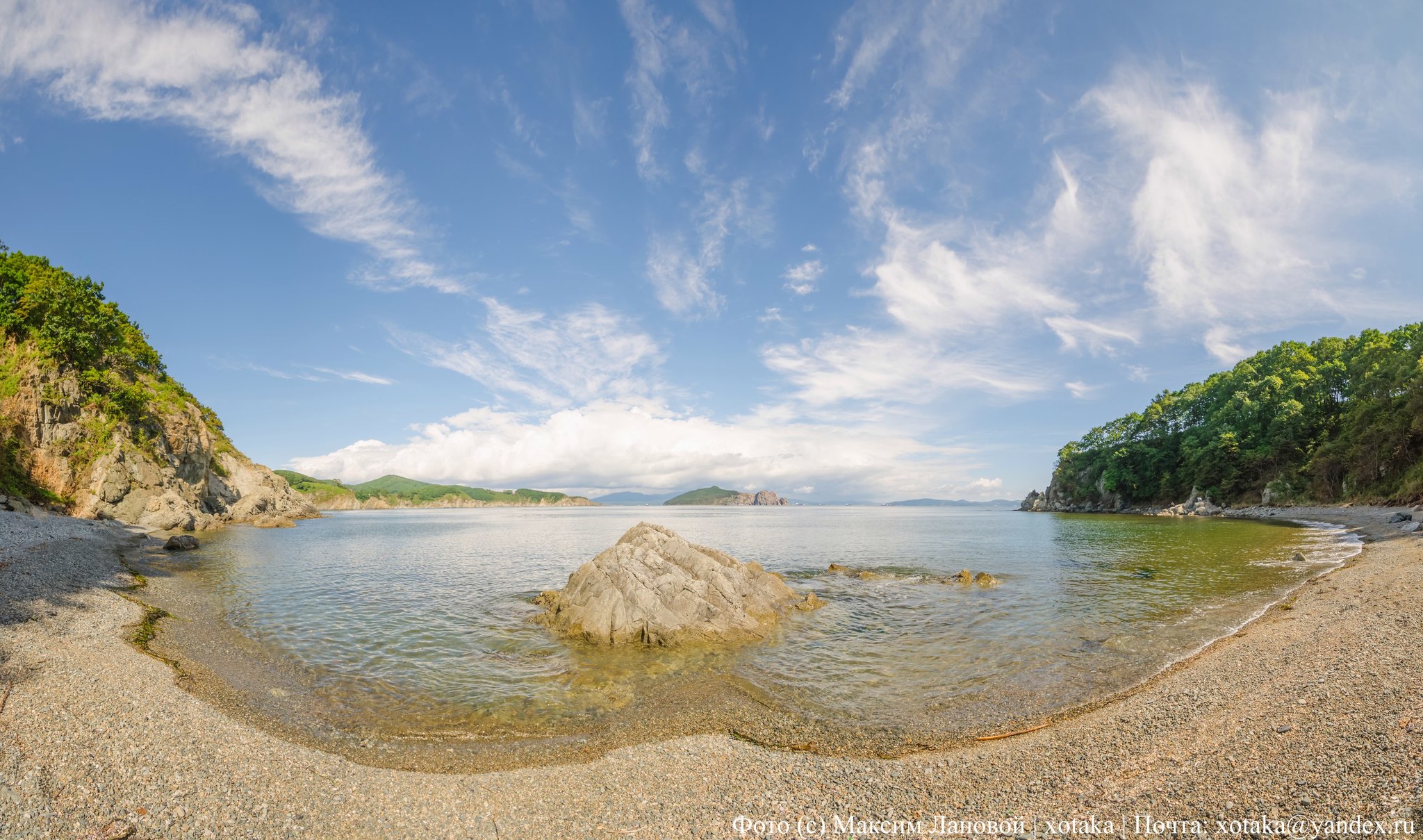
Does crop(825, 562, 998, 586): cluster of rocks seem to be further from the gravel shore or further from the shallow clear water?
the gravel shore

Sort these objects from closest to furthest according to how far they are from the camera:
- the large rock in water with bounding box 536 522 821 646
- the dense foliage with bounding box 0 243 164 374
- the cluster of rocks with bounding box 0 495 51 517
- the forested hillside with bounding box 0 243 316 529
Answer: the large rock in water with bounding box 536 522 821 646
the cluster of rocks with bounding box 0 495 51 517
the forested hillside with bounding box 0 243 316 529
the dense foliage with bounding box 0 243 164 374

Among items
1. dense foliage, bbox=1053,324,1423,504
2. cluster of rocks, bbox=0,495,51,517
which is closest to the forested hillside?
cluster of rocks, bbox=0,495,51,517

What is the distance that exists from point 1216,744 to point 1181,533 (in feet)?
216

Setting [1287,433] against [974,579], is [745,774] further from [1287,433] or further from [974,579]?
[1287,433]

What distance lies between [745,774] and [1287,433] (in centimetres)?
12129

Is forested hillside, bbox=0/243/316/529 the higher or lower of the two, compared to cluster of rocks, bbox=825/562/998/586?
higher

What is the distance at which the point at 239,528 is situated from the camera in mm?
70625

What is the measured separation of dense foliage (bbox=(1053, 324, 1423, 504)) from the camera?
6181cm

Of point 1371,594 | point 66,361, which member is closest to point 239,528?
point 66,361

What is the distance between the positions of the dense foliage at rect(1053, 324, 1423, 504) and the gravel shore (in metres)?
74.9

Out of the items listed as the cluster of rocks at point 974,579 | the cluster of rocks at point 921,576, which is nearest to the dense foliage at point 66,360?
the cluster of rocks at point 921,576

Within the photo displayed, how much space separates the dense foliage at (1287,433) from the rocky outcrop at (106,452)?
415 ft

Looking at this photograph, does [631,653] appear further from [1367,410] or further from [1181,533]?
[1367,410]

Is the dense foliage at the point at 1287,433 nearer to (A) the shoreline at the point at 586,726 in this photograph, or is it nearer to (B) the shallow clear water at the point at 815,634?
(B) the shallow clear water at the point at 815,634
